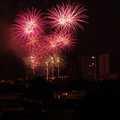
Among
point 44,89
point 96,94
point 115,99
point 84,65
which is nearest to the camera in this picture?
point 115,99

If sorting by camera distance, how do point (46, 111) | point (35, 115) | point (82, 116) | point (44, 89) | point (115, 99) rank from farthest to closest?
1. point (44, 89)
2. point (46, 111)
3. point (35, 115)
4. point (115, 99)
5. point (82, 116)

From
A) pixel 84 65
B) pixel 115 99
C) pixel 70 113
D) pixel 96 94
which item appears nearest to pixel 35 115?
pixel 70 113

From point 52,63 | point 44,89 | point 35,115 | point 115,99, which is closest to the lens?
point 115,99

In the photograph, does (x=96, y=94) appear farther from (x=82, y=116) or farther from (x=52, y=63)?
(x=52, y=63)

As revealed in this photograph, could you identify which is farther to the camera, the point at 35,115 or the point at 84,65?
the point at 84,65

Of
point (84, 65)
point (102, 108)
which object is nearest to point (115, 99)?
point (102, 108)

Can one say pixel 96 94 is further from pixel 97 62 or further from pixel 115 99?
pixel 97 62

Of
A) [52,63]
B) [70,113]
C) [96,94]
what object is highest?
[52,63]

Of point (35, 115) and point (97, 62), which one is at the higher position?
point (97, 62)

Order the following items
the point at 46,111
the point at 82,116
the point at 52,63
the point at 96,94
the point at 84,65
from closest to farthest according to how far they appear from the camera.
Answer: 1. the point at 82,116
2. the point at 96,94
3. the point at 46,111
4. the point at 52,63
5. the point at 84,65
